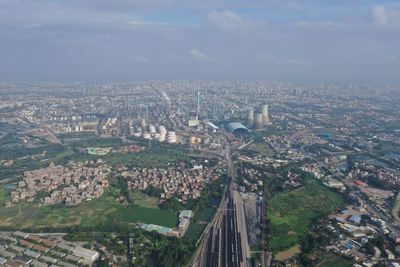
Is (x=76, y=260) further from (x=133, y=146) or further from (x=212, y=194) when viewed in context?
(x=133, y=146)

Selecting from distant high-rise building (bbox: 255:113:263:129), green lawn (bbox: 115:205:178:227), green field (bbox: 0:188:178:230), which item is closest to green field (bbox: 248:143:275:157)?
distant high-rise building (bbox: 255:113:263:129)

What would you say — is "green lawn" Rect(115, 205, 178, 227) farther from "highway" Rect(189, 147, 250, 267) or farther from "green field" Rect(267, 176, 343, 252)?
"green field" Rect(267, 176, 343, 252)

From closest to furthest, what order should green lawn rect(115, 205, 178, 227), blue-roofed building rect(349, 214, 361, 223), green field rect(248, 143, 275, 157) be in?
green lawn rect(115, 205, 178, 227)
blue-roofed building rect(349, 214, 361, 223)
green field rect(248, 143, 275, 157)

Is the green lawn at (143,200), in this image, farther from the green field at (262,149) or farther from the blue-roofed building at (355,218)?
the green field at (262,149)

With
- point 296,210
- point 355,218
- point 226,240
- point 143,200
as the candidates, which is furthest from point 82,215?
point 355,218

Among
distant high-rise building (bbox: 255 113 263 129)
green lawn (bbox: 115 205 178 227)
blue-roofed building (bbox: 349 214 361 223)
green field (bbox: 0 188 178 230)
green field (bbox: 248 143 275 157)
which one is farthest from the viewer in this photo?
distant high-rise building (bbox: 255 113 263 129)

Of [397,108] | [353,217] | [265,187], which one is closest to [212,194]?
[265,187]

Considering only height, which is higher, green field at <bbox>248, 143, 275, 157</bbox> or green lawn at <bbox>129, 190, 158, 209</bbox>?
green field at <bbox>248, 143, 275, 157</bbox>

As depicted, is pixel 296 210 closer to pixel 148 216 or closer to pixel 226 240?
pixel 226 240
